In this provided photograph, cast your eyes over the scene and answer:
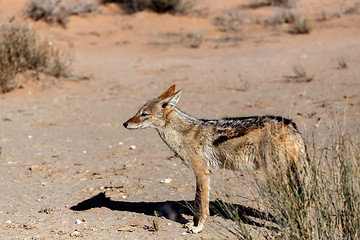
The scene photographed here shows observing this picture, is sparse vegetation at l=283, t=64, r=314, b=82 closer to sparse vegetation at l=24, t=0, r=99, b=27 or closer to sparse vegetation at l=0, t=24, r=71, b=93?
sparse vegetation at l=0, t=24, r=71, b=93

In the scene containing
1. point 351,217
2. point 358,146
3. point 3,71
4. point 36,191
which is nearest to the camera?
point 351,217

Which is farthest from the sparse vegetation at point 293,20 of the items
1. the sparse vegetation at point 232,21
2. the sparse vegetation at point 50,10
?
the sparse vegetation at point 50,10

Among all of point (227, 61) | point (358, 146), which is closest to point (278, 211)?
point (358, 146)

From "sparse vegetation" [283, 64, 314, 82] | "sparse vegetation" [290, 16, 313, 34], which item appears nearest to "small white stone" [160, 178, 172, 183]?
"sparse vegetation" [283, 64, 314, 82]

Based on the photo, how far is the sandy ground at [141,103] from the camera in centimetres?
673

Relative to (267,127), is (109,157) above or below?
below

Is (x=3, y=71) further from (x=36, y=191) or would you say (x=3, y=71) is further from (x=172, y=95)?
(x=172, y=95)

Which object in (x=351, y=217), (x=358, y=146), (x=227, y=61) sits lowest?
(x=227, y=61)

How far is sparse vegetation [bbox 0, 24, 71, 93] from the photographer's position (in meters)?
13.1

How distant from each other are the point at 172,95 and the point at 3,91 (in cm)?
764

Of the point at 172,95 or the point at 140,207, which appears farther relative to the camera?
the point at 140,207

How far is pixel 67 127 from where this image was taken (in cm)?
1081

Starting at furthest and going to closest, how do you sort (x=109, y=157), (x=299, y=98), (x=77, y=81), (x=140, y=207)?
1. (x=77, y=81)
2. (x=299, y=98)
3. (x=109, y=157)
4. (x=140, y=207)

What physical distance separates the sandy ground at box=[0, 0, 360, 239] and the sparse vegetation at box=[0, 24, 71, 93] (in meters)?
0.39
